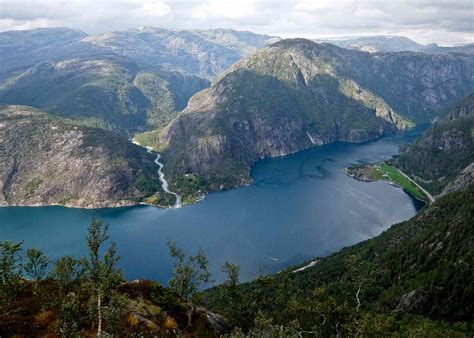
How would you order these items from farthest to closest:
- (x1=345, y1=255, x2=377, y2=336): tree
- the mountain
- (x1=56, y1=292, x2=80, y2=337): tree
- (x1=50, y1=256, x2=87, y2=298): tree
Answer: the mountain
(x1=345, y1=255, x2=377, y2=336): tree
(x1=50, y1=256, x2=87, y2=298): tree
(x1=56, y1=292, x2=80, y2=337): tree

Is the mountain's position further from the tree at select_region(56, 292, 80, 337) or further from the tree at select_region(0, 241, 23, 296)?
the tree at select_region(0, 241, 23, 296)

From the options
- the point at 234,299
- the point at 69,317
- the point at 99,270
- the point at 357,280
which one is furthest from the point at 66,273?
the point at 357,280

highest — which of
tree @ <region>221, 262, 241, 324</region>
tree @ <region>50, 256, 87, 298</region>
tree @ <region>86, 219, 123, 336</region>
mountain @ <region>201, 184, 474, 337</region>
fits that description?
tree @ <region>86, 219, 123, 336</region>

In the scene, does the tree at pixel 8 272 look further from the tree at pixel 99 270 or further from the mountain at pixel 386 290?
the mountain at pixel 386 290

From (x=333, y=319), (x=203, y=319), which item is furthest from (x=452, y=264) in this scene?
(x=203, y=319)

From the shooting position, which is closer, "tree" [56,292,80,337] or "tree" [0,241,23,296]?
"tree" [56,292,80,337]

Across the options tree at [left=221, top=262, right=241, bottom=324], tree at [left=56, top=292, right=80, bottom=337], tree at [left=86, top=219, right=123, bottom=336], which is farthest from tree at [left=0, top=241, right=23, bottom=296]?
tree at [left=221, top=262, right=241, bottom=324]

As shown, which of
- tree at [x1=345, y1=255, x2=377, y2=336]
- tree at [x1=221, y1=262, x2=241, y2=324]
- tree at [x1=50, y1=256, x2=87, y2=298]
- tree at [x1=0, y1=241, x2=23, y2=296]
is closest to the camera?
tree at [x1=0, y1=241, x2=23, y2=296]

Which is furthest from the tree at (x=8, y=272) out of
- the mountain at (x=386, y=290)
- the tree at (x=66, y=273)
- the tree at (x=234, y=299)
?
the mountain at (x=386, y=290)

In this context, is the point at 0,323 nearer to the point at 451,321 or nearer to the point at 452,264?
the point at 451,321
